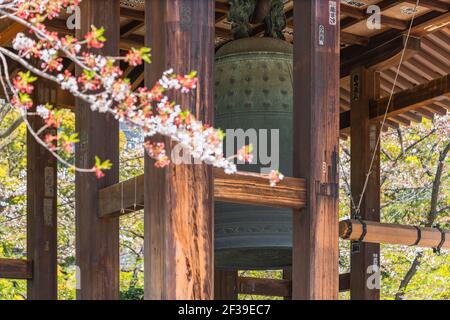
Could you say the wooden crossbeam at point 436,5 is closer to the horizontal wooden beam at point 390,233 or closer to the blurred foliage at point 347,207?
the horizontal wooden beam at point 390,233

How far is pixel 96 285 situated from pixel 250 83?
1.33m

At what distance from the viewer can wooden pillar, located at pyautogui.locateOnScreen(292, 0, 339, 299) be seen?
4.89 m

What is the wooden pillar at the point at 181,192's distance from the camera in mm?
4438

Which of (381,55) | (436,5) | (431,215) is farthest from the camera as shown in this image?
(431,215)

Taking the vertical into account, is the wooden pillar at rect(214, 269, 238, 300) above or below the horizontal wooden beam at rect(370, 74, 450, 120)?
below

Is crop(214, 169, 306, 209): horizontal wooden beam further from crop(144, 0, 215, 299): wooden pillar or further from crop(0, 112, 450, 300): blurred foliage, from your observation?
crop(0, 112, 450, 300): blurred foliage

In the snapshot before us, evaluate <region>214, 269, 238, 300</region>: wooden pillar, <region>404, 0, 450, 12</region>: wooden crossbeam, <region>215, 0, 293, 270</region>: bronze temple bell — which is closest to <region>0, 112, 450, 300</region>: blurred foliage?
<region>214, 269, 238, 300</region>: wooden pillar

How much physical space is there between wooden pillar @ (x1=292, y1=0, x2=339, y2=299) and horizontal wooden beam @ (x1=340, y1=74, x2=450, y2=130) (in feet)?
10.3

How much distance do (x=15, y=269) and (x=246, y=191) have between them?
11.4 ft

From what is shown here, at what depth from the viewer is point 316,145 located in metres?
4.96

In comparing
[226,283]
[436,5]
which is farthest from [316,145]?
[226,283]

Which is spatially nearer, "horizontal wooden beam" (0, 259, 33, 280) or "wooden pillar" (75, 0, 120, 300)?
"wooden pillar" (75, 0, 120, 300)

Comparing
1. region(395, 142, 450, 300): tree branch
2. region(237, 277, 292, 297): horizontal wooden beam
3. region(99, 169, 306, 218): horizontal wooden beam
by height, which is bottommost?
region(237, 277, 292, 297): horizontal wooden beam

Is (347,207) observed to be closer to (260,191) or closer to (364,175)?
(364,175)
